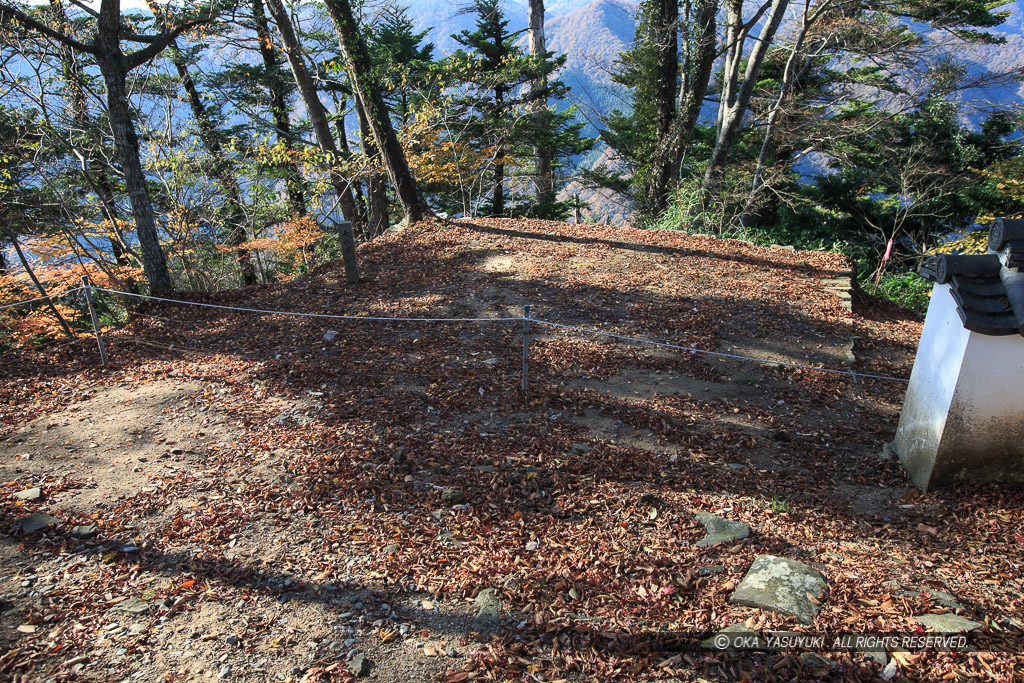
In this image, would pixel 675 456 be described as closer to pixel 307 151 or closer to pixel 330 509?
pixel 330 509

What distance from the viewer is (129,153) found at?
27.5 ft

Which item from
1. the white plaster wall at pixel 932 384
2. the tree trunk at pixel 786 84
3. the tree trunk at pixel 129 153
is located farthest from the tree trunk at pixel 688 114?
the tree trunk at pixel 129 153

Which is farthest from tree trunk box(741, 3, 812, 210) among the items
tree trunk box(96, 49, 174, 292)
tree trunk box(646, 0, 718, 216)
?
tree trunk box(96, 49, 174, 292)

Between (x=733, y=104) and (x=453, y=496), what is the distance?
13051 millimetres

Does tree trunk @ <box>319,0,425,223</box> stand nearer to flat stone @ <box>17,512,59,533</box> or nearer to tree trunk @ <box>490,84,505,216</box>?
tree trunk @ <box>490,84,505,216</box>

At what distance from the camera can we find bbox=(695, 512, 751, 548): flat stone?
12.5 feet

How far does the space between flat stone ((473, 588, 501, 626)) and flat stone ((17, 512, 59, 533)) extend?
10.7 ft

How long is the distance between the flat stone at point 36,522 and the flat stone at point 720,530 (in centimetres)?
472

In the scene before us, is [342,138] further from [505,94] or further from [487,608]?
[487,608]

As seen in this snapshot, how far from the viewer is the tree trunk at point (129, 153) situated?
8.12 m

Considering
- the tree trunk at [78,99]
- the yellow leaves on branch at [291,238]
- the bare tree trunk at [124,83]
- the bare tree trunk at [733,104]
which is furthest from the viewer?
the yellow leaves on branch at [291,238]

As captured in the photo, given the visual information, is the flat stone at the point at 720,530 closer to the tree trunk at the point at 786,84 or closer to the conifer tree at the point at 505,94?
the tree trunk at the point at 786,84

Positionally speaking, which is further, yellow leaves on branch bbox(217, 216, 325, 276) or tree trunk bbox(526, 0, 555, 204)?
tree trunk bbox(526, 0, 555, 204)

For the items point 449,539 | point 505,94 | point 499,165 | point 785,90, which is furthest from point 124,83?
point 785,90
